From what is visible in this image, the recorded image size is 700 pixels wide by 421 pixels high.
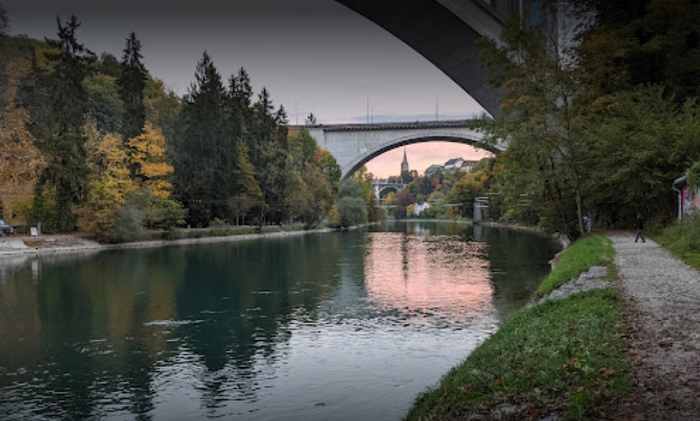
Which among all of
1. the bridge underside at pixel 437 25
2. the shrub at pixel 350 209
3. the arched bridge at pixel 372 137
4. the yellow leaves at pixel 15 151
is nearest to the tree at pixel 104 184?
the yellow leaves at pixel 15 151

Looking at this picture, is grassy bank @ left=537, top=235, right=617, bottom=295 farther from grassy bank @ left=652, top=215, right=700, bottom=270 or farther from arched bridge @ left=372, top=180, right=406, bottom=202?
arched bridge @ left=372, top=180, right=406, bottom=202

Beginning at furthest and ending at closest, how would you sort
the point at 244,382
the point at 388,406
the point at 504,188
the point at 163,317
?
the point at 504,188 < the point at 163,317 < the point at 244,382 < the point at 388,406

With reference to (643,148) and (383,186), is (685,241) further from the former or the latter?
(383,186)

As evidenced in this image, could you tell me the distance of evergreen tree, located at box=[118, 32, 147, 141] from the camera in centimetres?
4684

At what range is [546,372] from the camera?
6332 mm

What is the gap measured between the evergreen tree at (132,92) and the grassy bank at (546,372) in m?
42.8

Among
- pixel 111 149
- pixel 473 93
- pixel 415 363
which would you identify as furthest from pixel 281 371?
pixel 111 149

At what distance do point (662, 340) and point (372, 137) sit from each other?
74498 millimetres

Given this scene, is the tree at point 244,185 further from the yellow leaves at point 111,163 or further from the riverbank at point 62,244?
the yellow leaves at point 111,163

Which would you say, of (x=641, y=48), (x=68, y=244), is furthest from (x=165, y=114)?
(x=641, y=48)

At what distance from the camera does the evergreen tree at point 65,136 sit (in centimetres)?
3881

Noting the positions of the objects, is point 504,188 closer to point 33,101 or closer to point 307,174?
point 33,101

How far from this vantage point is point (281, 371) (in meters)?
10.9

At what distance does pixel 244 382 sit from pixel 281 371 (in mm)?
801
